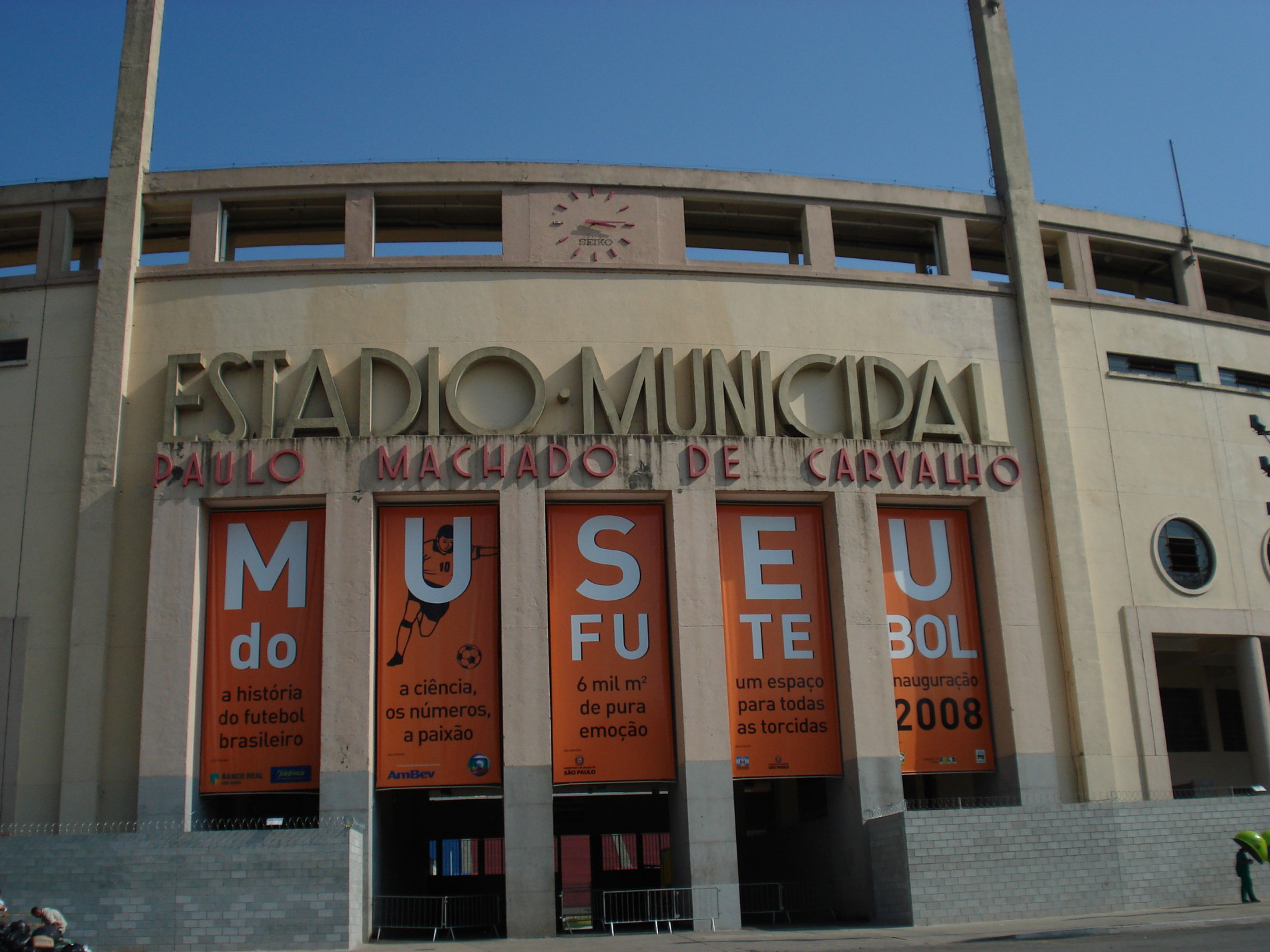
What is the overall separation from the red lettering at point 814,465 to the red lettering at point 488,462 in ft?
24.3

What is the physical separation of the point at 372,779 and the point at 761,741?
354 inches

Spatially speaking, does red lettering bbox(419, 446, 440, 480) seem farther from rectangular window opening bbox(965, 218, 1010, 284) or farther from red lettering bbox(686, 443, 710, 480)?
rectangular window opening bbox(965, 218, 1010, 284)

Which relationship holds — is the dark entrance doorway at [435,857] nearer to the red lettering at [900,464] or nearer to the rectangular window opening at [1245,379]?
the red lettering at [900,464]

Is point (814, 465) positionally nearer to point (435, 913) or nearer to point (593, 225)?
point (593, 225)

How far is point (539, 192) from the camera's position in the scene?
3159 centimetres

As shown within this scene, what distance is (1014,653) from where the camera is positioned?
29172 millimetres

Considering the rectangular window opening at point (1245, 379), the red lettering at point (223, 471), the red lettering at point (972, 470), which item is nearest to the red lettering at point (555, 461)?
the red lettering at point (223, 471)

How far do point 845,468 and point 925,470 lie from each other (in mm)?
2085

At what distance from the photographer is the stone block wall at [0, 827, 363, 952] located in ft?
72.8

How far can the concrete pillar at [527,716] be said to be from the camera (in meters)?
25.6

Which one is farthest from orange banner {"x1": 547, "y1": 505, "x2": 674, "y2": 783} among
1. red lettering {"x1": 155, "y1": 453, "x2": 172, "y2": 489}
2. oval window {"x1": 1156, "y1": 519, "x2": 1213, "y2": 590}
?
oval window {"x1": 1156, "y1": 519, "x2": 1213, "y2": 590}

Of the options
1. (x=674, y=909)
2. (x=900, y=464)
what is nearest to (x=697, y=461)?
(x=900, y=464)

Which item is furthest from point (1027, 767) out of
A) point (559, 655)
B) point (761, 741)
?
point (559, 655)

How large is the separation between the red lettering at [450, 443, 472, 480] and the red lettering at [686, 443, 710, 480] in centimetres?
525
